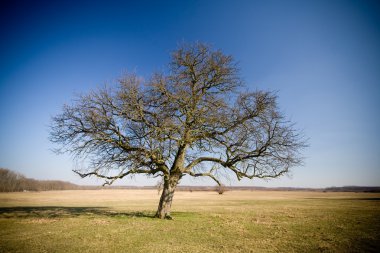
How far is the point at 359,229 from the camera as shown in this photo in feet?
46.8

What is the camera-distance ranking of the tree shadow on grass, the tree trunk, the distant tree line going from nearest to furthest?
the tree trunk < the tree shadow on grass < the distant tree line

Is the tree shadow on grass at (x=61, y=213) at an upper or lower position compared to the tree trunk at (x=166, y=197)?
lower

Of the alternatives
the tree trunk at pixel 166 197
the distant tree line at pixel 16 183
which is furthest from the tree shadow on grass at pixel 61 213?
the distant tree line at pixel 16 183

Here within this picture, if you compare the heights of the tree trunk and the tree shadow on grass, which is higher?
the tree trunk

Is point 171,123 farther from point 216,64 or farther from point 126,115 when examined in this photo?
point 216,64

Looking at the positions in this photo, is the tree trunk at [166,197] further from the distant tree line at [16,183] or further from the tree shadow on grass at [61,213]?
the distant tree line at [16,183]

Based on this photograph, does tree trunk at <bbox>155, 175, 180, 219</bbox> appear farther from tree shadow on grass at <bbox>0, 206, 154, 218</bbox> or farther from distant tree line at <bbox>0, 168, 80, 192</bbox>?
distant tree line at <bbox>0, 168, 80, 192</bbox>

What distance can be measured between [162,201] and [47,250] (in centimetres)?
993

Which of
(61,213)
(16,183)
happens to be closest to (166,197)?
(61,213)

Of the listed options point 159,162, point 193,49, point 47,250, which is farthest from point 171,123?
point 47,250

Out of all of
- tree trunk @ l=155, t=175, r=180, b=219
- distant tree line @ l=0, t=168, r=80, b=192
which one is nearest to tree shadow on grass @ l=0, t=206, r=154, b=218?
tree trunk @ l=155, t=175, r=180, b=219

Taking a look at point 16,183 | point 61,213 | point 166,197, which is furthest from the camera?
point 16,183

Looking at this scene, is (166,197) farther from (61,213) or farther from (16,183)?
(16,183)

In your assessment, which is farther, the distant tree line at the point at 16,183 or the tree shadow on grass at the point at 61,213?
the distant tree line at the point at 16,183
